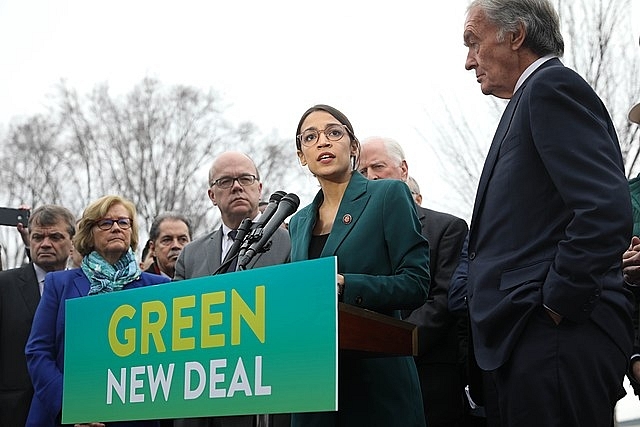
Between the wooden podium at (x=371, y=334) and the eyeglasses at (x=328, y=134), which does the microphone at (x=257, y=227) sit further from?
the wooden podium at (x=371, y=334)

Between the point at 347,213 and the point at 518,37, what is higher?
the point at 518,37

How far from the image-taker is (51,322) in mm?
4906

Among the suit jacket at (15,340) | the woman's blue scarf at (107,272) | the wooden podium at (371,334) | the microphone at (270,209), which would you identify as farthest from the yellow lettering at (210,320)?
the suit jacket at (15,340)

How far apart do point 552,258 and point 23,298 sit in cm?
415

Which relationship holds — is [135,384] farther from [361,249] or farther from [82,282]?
[82,282]

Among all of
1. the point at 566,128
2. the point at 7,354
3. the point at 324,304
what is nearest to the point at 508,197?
the point at 566,128

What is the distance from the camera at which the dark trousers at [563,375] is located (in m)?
2.87

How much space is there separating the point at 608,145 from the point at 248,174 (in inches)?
126

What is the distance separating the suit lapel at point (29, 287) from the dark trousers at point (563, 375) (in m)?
3.94

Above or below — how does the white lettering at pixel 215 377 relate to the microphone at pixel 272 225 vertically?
below

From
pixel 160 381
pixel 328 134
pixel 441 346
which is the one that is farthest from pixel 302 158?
pixel 441 346

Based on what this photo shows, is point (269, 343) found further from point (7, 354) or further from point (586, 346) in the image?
point (7, 354)

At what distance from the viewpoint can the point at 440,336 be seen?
15.4ft

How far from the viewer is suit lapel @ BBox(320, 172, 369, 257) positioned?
3.65 m
